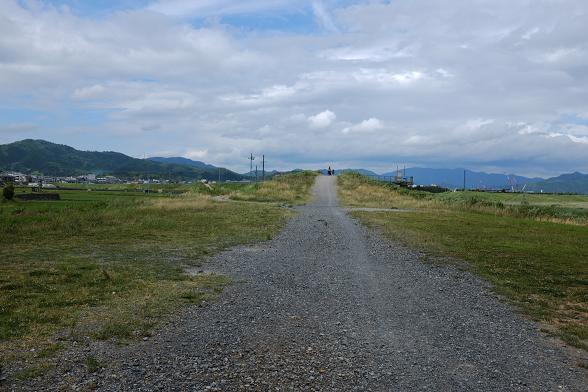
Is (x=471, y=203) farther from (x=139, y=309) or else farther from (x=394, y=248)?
(x=139, y=309)

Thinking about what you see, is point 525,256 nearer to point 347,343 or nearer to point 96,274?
point 347,343

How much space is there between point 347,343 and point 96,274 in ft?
24.1

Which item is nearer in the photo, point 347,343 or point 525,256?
point 347,343

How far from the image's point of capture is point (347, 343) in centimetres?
748

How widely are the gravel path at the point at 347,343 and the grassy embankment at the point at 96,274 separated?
967mm

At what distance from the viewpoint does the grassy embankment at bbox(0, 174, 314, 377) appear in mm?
7660

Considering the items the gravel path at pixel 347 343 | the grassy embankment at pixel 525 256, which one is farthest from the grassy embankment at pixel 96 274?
the grassy embankment at pixel 525 256

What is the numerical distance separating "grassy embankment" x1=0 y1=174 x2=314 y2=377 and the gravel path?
0.97m

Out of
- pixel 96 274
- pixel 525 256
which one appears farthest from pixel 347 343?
pixel 525 256

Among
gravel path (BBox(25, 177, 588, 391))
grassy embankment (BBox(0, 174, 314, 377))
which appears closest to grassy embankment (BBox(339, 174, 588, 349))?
gravel path (BBox(25, 177, 588, 391))

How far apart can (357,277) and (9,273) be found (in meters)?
8.81

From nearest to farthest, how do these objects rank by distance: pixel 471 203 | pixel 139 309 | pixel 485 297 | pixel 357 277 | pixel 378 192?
pixel 139 309 < pixel 485 297 < pixel 357 277 < pixel 471 203 < pixel 378 192

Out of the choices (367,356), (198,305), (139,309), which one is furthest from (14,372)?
(367,356)

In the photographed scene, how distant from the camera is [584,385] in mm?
6203
